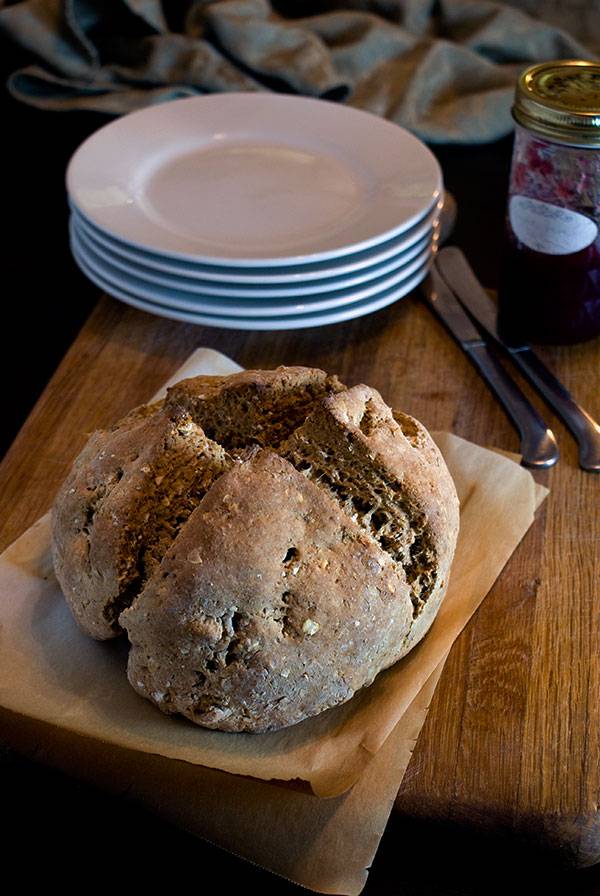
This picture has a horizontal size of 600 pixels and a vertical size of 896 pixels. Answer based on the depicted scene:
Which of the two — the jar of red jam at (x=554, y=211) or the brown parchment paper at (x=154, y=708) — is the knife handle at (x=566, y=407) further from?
the brown parchment paper at (x=154, y=708)

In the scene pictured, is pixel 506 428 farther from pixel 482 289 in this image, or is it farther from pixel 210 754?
pixel 210 754

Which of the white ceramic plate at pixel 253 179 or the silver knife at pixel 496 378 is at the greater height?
the white ceramic plate at pixel 253 179

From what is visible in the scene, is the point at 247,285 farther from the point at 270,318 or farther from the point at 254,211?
the point at 254,211

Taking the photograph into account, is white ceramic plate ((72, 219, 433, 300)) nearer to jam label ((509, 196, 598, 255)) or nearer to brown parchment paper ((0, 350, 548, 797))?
jam label ((509, 196, 598, 255))

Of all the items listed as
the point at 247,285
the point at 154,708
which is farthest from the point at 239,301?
the point at 154,708

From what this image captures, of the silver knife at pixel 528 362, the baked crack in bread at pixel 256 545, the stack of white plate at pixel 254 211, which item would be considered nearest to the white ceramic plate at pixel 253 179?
the stack of white plate at pixel 254 211

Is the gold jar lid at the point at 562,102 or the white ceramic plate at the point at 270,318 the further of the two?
the white ceramic plate at the point at 270,318

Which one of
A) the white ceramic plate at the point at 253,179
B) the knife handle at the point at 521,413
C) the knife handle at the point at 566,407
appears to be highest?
the white ceramic plate at the point at 253,179
